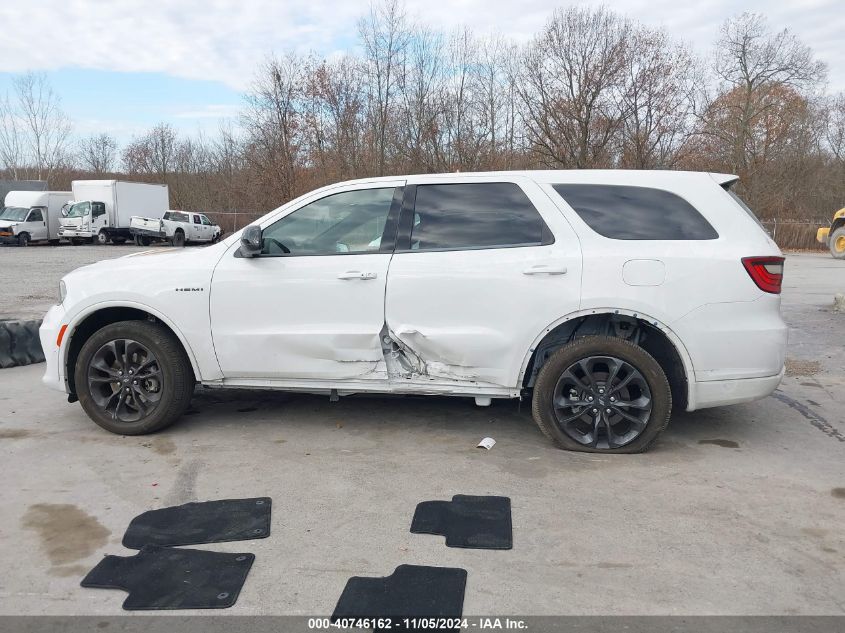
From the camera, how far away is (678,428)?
507 centimetres

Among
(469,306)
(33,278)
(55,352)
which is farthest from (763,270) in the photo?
(33,278)

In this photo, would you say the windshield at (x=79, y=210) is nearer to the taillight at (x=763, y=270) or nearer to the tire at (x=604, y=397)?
the tire at (x=604, y=397)

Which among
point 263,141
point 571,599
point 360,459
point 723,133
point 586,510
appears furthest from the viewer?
point 723,133

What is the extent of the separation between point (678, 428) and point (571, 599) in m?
2.64

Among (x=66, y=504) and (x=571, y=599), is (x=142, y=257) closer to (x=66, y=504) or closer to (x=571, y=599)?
(x=66, y=504)

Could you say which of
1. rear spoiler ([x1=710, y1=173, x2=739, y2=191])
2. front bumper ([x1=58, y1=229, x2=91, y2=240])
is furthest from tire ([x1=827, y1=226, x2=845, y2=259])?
front bumper ([x1=58, y1=229, x2=91, y2=240])

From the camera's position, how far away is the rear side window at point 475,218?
4.55 m

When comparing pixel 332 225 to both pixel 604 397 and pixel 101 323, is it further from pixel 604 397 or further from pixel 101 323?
pixel 604 397

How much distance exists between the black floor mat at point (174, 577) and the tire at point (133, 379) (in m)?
1.74

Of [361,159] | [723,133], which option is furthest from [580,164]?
[723,133]

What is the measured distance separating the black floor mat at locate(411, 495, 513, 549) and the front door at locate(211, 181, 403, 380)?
1.22 metres

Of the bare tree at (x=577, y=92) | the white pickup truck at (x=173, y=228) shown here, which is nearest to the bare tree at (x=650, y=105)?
the bare tree at (x=577, y=92)

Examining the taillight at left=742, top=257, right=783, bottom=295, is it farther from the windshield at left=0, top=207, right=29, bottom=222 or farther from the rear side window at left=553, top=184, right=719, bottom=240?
the windshield at left=0, top=207, right=29, bottom=222

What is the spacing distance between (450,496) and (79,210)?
3289 cm
